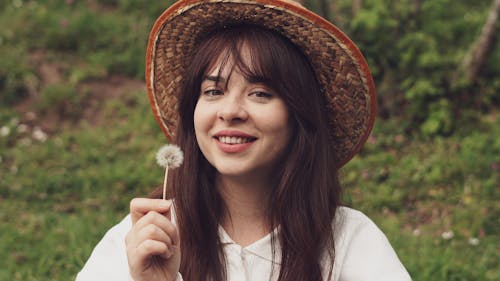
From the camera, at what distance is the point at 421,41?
5145 mm

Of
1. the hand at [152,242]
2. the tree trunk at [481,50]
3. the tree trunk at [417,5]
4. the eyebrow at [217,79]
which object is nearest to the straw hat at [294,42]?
the eyebrow at [217,79]

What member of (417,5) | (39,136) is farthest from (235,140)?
(417,5)

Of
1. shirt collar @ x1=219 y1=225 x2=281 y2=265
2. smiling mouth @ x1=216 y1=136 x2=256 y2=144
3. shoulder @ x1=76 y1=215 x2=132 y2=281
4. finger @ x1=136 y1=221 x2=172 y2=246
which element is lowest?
shoulder @ x1=76 y1=215 x2=132 y2=281

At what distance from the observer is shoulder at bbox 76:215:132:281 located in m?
2.38

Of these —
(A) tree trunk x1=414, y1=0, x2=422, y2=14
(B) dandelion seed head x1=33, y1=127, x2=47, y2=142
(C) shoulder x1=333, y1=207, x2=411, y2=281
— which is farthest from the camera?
(A) tree trunk x1=414, y1=0, x2=422, y2=14

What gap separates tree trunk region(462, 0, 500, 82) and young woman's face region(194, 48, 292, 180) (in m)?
3.10

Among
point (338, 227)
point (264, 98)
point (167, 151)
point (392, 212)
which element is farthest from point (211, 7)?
point (392, 212)

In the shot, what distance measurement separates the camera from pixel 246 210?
2422 mm

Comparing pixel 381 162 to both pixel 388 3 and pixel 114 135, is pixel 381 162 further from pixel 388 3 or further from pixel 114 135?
pixel 114 135

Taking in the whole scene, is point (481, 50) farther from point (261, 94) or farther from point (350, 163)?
point (261, 94)

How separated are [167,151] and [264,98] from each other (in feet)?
1.25

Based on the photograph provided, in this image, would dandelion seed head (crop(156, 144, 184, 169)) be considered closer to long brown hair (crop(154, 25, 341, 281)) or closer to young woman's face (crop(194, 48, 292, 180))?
young woman's face (crop(194, 48, 292, 180))

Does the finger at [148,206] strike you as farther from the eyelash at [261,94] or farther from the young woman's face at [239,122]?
the eyelash at [261,94]

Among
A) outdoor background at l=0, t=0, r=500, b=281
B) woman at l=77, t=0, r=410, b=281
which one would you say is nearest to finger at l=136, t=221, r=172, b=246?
woman at l=77, t=0, r=410, b=281
